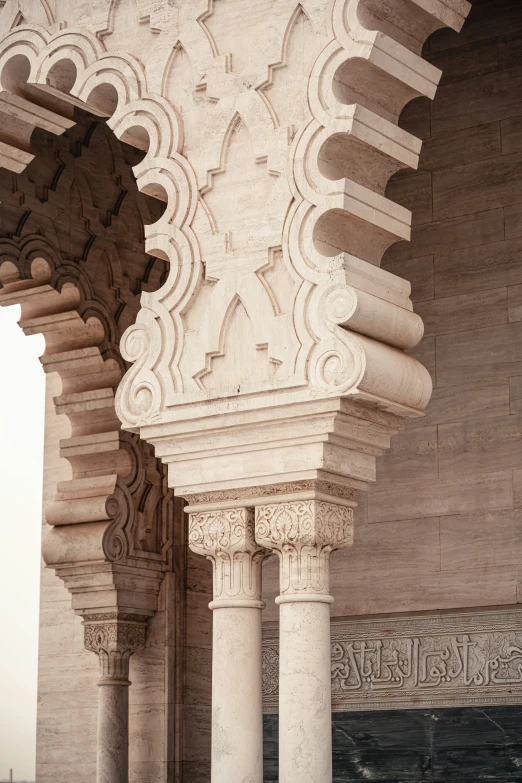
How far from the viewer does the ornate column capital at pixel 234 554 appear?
14.5 feet

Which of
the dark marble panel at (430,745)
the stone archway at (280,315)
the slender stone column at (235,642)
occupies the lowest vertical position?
the dark marble panel at (430,745)

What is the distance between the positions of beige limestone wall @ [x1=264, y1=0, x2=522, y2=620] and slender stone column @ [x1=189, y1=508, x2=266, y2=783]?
2.22 metres

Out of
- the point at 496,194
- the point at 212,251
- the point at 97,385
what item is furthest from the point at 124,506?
the point at 212,251

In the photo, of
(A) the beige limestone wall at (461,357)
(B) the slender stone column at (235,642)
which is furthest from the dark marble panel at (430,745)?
(B) the slender stone column at (235,642)

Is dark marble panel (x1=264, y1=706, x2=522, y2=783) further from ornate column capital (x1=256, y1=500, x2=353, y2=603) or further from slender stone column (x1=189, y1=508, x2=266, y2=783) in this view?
ornate column capital (x1=256, y1=500, x2=353, y2=603)

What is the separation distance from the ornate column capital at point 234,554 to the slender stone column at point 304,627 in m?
0.08

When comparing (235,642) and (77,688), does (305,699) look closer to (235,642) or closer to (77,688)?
(235,642)

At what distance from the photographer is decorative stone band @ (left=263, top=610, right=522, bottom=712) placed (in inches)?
244

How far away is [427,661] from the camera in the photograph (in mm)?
6430

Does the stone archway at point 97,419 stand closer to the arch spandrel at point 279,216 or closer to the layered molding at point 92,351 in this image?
the layered molding at point 92,351

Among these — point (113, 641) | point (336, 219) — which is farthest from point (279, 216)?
point (113, 641)

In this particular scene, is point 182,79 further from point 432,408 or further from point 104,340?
point 104,340

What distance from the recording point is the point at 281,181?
173 inches

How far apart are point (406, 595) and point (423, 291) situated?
5.14 feet
